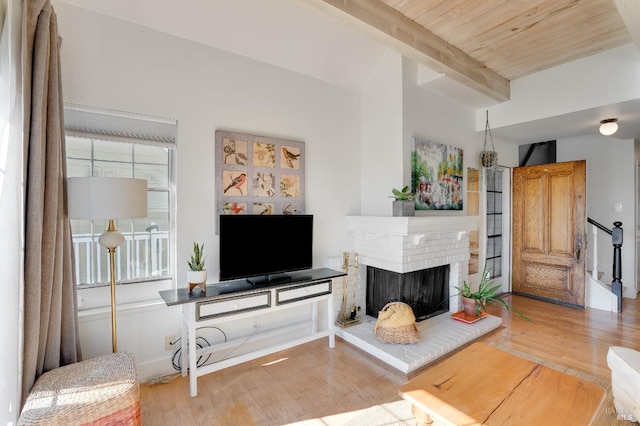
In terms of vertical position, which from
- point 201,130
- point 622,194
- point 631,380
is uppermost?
point 201,130

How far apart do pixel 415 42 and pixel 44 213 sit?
289 centimetres

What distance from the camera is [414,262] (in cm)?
328

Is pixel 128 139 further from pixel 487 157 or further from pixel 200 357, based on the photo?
pixel 487 157

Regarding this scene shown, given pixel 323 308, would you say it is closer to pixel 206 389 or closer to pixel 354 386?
pixel 354 386

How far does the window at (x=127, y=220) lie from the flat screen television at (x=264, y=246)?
483 millimetres

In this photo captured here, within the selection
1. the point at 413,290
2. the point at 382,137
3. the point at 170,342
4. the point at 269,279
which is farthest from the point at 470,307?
the point at 170,342

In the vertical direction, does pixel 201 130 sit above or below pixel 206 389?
above

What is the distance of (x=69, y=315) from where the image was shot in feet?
6.53

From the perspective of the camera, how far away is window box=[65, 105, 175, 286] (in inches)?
90.1

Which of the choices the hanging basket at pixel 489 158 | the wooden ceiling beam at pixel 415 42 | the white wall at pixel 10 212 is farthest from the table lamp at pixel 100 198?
the hanging basket at pixel 489 158

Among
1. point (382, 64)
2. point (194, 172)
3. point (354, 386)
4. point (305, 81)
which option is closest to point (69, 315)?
point (194, 172)

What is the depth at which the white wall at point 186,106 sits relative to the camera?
2.25 metres

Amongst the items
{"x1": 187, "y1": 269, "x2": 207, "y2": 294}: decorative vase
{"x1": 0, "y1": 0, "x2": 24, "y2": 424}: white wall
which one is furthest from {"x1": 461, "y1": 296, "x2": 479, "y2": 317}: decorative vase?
{"x1": 0, "y1": 0, "x2": 24, "y2": 424}: white wall

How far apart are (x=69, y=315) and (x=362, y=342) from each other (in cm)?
225
